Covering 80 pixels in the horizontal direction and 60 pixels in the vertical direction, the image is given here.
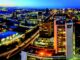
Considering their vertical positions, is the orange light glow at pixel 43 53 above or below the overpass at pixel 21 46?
below

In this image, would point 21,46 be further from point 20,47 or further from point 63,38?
point 63,38

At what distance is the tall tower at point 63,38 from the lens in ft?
5.91

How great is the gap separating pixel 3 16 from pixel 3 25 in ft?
0.36

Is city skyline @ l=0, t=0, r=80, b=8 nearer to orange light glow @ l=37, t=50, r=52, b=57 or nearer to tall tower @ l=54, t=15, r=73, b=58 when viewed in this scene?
tall tower @ l=54, t=15, r=73, b=58

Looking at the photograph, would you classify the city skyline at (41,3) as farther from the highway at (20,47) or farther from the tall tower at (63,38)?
the highway at (20,47)

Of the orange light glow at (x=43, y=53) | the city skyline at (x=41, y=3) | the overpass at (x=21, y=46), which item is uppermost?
the city skyline at (x=41, y=3)

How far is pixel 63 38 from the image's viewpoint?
1.82 meters

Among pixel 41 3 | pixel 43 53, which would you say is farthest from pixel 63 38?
pixel 41 3

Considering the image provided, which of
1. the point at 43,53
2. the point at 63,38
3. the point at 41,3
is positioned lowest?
the point at 43,53

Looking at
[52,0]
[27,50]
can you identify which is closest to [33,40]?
[27,50]

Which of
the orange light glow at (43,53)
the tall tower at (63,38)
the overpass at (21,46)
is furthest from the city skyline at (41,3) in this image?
the orange light glow at (43,53)

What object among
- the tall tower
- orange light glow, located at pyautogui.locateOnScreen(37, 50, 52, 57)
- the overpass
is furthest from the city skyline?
orange light glow, located at pyautogui.locateOnScreen(37, 50, 52, 57)

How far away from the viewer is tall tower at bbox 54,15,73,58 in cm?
180

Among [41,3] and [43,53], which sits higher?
[41,3]
